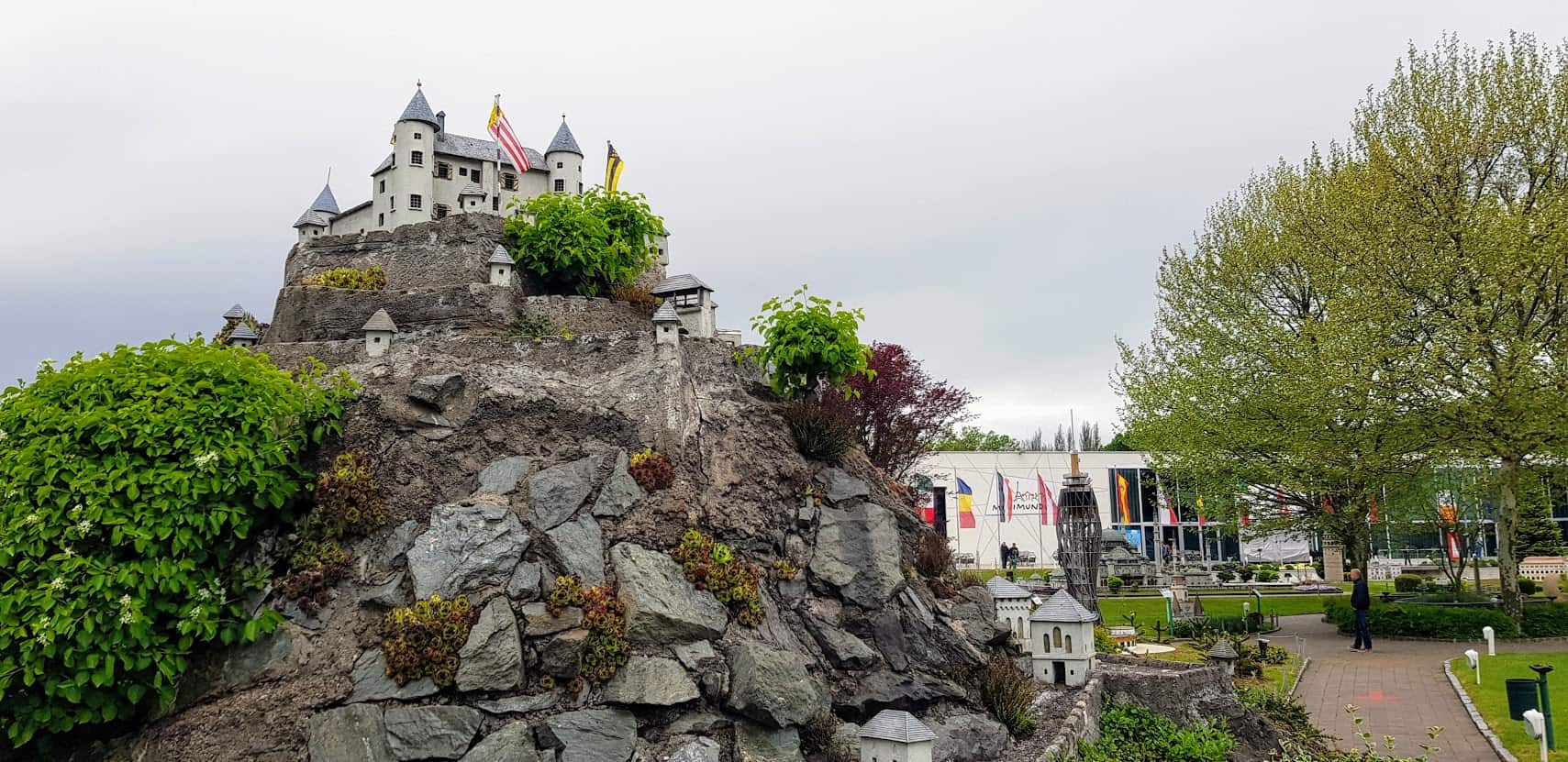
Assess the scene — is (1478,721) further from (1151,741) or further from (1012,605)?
(1012,605)

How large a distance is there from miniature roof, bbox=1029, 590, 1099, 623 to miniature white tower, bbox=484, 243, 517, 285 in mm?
12070

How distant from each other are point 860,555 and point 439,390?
25.1ft

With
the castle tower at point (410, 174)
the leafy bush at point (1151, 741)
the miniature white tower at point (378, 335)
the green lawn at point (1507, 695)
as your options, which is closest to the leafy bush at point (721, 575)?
the leafy bush at point (1151, 741)

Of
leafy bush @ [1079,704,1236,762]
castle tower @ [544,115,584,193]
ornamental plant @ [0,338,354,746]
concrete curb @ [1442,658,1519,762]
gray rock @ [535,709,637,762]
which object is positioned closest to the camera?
ornamental plant @ [0,338,354,746]

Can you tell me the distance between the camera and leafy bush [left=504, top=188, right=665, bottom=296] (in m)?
19.4

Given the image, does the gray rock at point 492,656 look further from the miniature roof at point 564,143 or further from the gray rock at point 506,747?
the miniature roof at point 564,143

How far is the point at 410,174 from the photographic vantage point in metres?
24.4

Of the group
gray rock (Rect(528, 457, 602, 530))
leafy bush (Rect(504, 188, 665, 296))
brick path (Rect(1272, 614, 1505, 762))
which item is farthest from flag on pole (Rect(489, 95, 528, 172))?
brick path (Rect(1272, 614, 1505, 762))

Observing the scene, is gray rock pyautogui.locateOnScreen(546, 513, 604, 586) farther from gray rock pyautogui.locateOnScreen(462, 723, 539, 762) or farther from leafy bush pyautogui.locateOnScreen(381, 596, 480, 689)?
gray rock pyautogui.locateOnScreen(462, 723, 539, 762)

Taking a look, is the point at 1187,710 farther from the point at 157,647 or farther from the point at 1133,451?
the point at 1133,451

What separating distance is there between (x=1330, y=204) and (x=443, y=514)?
26.3 meters

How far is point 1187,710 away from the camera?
17.0m

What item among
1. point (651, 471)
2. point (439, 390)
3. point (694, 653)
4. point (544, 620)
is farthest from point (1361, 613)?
point (439, 390)

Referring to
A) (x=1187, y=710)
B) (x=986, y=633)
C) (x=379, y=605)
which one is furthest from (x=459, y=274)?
(x=1187, y=710)
